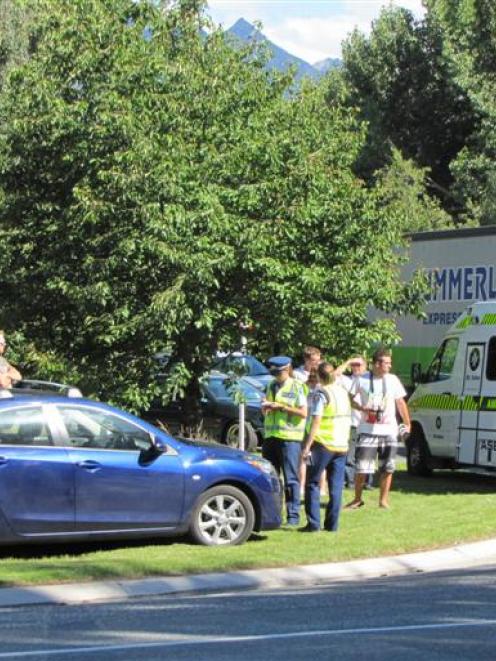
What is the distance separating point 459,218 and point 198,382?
1155 inches

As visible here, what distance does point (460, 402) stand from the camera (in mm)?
17391

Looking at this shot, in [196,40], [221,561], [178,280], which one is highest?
[196,40]

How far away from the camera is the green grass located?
35.8 ft

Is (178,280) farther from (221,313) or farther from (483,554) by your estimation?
(483,554)

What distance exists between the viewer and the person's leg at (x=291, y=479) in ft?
44.1

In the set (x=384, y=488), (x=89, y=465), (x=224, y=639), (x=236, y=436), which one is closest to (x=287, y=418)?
(x=384, y=488)

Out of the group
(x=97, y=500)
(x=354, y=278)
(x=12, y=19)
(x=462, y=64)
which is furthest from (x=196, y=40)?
(x=462, y=64)

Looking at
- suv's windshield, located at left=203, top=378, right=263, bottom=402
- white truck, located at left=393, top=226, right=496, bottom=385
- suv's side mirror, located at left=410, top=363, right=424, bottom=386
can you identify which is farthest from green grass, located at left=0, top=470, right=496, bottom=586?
white truck, located at left=393, top=226, right=496, bottom=385

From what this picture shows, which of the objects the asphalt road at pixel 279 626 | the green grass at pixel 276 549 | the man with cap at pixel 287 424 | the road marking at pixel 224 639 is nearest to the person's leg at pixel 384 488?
the green grass at pixel 276 549

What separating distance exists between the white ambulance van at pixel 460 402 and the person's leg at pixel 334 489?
12.1ft

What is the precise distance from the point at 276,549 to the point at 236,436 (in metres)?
9.80

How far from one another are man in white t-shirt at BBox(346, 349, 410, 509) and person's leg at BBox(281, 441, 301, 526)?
130 centimetres

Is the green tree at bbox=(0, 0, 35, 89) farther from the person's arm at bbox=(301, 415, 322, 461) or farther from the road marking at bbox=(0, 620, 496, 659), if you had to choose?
the road marking at bbox=(0, 620, 496, 659)

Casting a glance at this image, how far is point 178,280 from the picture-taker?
14969 mm
